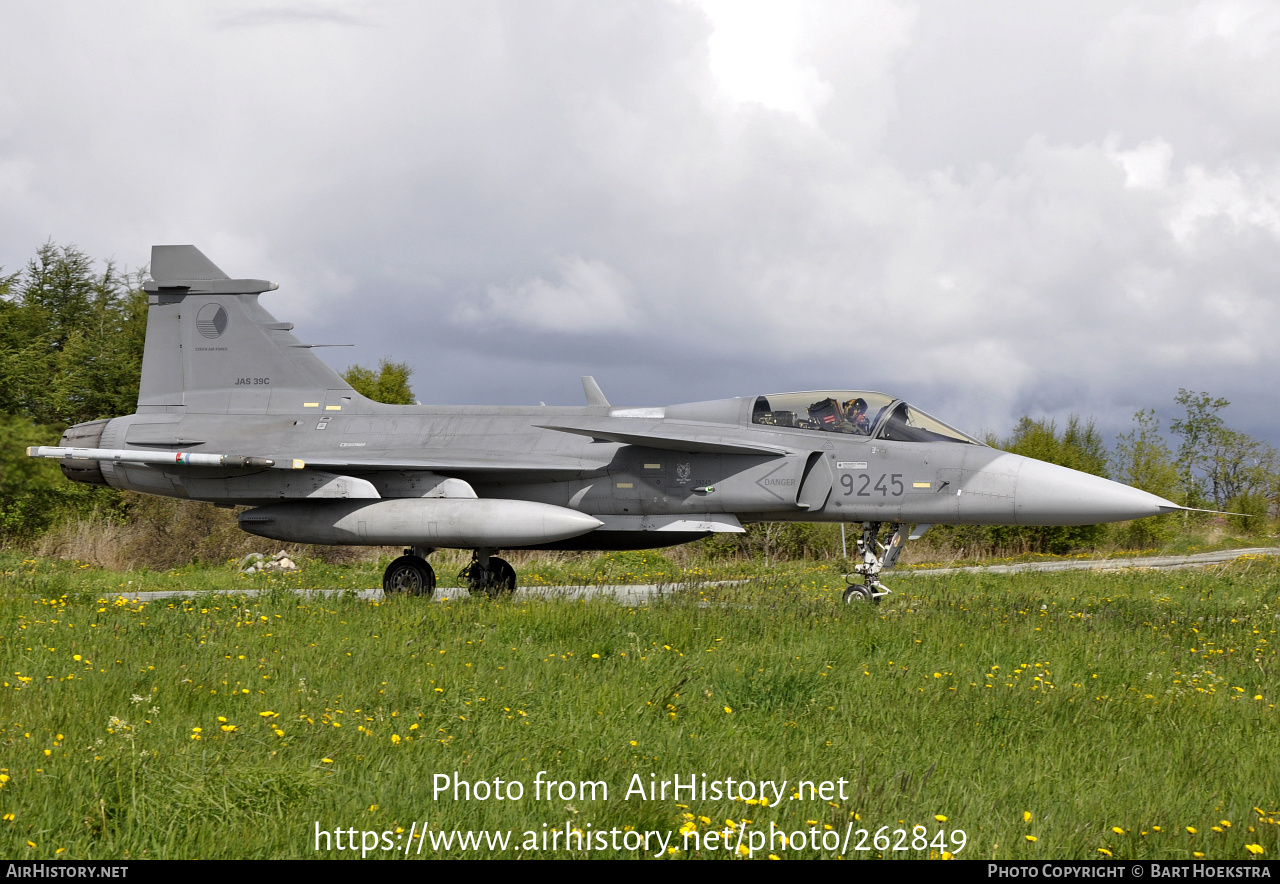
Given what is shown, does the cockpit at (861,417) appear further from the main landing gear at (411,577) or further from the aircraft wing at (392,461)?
the main landing gear at (411,577)

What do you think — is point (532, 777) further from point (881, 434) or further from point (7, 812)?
point (881, 434)

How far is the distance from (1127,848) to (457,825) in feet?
9.65

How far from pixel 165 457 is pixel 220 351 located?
7.08 ft

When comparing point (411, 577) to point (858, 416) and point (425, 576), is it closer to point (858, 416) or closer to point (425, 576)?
point (425, 576)

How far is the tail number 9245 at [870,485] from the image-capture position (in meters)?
12.0

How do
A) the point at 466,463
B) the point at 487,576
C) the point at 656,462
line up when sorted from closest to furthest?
1. the point at 656,462
2. the point at 466,463
3. the point at 487,576

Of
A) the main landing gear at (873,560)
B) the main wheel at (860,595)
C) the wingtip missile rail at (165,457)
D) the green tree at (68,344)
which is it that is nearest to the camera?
the main wheel at (860,595)

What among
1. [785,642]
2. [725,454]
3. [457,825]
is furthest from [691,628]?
[457,825]

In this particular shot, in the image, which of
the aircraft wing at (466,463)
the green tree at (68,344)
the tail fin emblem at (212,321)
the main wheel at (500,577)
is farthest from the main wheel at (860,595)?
the green tree at (68,344)

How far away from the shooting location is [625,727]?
5.90 metres

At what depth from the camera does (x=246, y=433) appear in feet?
47.2

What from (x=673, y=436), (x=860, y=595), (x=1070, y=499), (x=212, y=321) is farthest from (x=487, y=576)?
(x=1070, y=499)

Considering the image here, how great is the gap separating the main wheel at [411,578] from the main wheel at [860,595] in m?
5.66

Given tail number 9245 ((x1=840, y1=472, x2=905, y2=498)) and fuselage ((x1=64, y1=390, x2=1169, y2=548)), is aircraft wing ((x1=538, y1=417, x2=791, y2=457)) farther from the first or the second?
tail number 9245 ((x1=840, y1=472, x2=905, y2=498))
